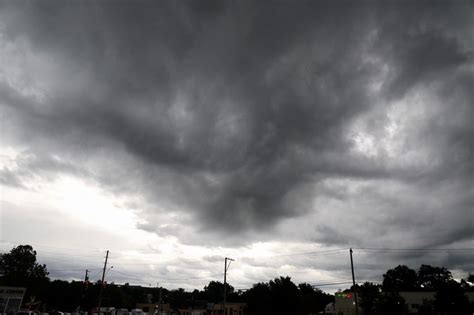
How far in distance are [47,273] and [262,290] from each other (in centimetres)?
7086

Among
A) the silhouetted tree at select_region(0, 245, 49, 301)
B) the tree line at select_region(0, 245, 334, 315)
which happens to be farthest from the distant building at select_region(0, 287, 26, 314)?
the silhouetted tree at select_region(0, 245, 49, 301)

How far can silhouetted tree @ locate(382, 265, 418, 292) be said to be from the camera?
6166 inches

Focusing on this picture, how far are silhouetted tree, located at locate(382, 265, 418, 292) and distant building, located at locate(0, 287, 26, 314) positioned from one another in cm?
15039

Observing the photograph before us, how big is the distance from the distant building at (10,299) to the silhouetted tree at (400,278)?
5921 inches

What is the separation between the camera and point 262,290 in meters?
70.6

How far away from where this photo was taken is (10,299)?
197 feet

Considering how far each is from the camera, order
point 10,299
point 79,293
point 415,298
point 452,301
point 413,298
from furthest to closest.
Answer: point 79,293, point 413,298, point 415,298, point 10,299, point 452,301

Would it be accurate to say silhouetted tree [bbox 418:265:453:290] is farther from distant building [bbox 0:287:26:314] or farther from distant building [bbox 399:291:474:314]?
distant building [bbox 0:287:26:314]

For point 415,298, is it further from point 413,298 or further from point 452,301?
point 452,301

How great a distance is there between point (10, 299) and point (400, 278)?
6393 inches

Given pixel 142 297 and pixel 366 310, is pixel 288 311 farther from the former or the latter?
pixel 142 297

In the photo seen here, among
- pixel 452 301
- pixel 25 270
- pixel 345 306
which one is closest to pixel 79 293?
pixel 25 270

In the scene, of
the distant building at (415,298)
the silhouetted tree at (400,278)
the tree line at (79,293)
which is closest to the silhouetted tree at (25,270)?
the tree line at (79,293)

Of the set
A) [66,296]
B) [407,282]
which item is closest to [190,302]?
[66,296]
